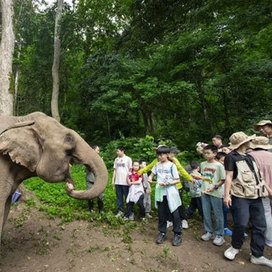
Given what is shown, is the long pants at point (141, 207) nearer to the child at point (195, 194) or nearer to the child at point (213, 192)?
the child at point (195, 194)

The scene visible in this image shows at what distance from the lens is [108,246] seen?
383cm

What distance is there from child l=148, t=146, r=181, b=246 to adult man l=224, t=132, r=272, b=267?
0.92 meters

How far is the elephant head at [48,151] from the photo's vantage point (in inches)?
99.0

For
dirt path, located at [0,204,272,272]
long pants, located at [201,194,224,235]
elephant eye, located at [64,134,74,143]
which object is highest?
elephant eye, located at [64,134,74,143]

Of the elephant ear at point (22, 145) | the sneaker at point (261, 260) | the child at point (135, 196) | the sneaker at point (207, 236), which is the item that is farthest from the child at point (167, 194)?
the elephant ear at point (22, 145)

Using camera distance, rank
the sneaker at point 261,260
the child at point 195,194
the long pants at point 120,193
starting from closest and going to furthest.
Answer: the sneaker at point 261,260 < the child at point 195,194 < the long pants at point 120,193

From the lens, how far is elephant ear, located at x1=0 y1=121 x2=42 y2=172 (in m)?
2.49

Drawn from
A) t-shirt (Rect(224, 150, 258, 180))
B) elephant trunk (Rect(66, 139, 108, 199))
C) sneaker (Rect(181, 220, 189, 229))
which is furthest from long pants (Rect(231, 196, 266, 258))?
elephant trunk (Rect(66, 139, 108, 199))

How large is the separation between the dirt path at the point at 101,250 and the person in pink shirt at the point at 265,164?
0.48m

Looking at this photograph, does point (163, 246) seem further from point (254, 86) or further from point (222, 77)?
point (254, 86)

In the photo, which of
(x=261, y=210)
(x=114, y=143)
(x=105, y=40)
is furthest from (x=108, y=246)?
(x=105, y=40)

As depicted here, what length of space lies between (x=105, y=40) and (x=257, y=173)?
1356 cm

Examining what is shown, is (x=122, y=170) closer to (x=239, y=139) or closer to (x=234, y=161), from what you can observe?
(x=234, y=161)

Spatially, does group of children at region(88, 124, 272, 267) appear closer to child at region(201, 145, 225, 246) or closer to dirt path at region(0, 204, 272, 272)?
child at region(201, 145, 225, 246)
